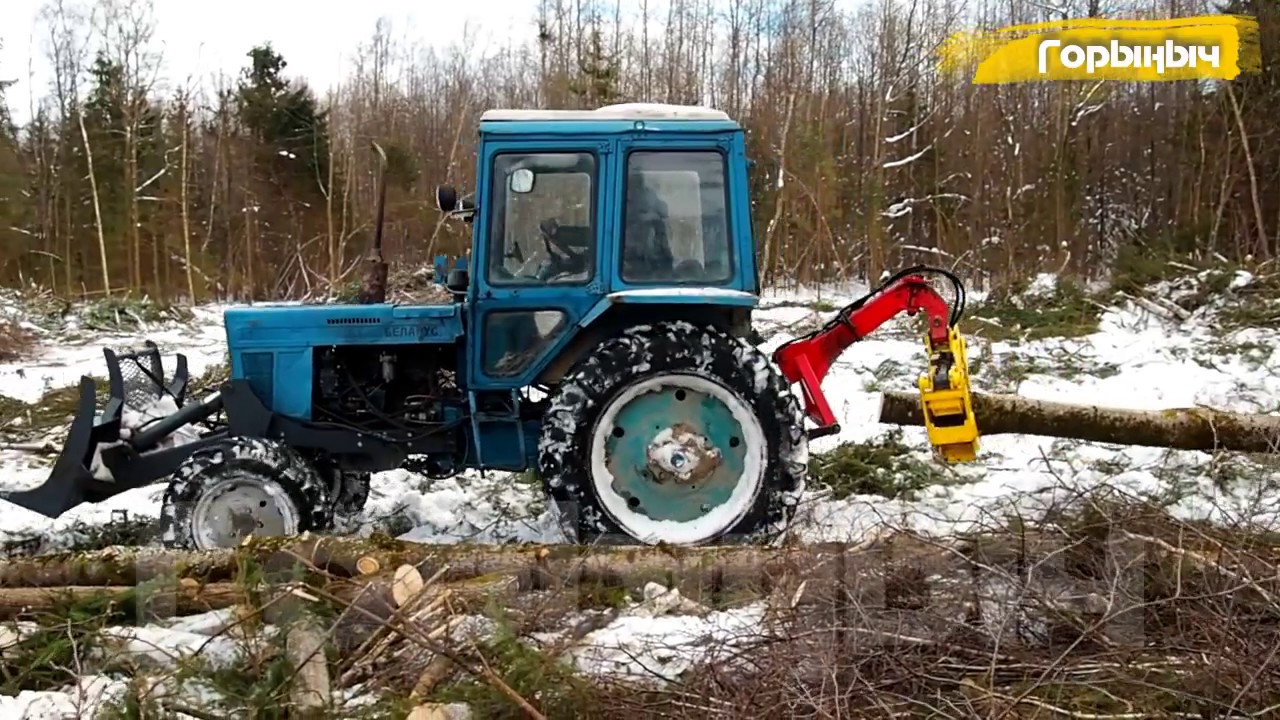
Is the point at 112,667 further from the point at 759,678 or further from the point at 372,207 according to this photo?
the point at 372,207

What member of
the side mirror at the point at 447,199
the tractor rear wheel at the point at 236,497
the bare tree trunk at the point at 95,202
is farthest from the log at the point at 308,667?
the bare tree trunk at the point at 95,202

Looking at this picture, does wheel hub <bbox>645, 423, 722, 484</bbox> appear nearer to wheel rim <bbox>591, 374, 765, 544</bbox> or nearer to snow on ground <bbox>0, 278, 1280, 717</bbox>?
wheel rim <bbox>591, 374, 765, 544</bbox>

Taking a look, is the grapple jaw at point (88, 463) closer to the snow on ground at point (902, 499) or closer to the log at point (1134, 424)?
the snow on ground at point (902, 499)

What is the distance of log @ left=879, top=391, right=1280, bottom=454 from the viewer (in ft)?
17.8

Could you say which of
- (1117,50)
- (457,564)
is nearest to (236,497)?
(457,564)

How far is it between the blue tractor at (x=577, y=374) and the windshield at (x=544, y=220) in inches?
0.4

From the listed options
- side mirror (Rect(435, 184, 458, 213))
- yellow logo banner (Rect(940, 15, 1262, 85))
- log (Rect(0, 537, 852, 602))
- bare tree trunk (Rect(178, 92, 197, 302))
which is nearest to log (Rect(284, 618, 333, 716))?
log (Rect(0, 537, 852, 602))

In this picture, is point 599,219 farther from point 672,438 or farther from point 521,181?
point 672,438

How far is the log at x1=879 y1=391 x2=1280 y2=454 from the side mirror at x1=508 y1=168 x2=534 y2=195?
2.72 m

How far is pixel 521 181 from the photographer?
5078mm

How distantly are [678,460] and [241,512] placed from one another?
2.15m

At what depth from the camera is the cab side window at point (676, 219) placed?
201 inches

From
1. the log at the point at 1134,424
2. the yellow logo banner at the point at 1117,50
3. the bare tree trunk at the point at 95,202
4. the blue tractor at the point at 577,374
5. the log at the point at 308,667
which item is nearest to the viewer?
the log at the point at 308,667

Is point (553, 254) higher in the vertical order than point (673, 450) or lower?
higher
